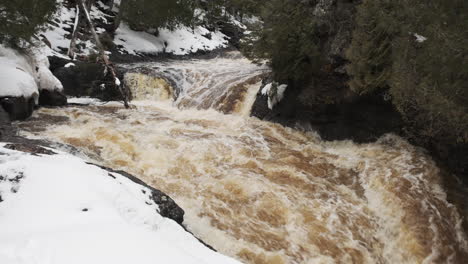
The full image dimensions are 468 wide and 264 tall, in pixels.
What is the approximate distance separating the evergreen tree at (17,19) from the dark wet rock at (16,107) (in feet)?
6.25

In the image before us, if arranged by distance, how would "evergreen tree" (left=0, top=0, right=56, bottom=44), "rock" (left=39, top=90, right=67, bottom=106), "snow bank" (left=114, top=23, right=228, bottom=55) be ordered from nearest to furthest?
"evergreen tree" (left=0, top=0, right=56, bottom=44) → "rock" (left=39, top=90, right=67, bottom=106) → "snow bank" (left=114, top=23, right=228, bottom=55)

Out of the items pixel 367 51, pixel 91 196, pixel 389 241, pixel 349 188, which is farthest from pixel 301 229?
pixel 367 51

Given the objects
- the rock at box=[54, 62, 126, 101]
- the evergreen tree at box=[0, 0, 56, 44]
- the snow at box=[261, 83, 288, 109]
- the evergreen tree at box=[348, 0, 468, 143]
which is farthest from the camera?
the rock at box=[54, 62, 126, 101]

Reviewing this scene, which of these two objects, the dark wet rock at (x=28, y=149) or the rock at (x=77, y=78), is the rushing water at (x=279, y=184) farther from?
the rock at (x=77, y=78)

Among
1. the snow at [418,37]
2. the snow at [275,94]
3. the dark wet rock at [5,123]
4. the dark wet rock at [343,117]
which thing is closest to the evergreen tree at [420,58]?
the snow at [418,37]

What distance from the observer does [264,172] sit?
755 centimetres

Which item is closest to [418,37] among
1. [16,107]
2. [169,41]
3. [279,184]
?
[279,184]

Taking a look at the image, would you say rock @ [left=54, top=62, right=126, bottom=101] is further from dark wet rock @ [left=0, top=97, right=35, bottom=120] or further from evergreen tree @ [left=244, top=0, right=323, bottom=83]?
evergreen tree @ [left=244, top=0, right=323, bottom=83]

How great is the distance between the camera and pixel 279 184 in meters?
7.09

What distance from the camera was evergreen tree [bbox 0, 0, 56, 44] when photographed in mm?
9268

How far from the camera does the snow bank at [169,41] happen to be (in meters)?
20.8

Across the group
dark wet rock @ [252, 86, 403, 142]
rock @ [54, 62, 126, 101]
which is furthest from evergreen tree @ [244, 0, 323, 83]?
rock @ [54, 62, 126, 101]

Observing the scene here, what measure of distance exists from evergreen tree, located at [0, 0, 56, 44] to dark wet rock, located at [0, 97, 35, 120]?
1906mm

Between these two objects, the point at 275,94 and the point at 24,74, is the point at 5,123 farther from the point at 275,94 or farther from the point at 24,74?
the point at 275,94
